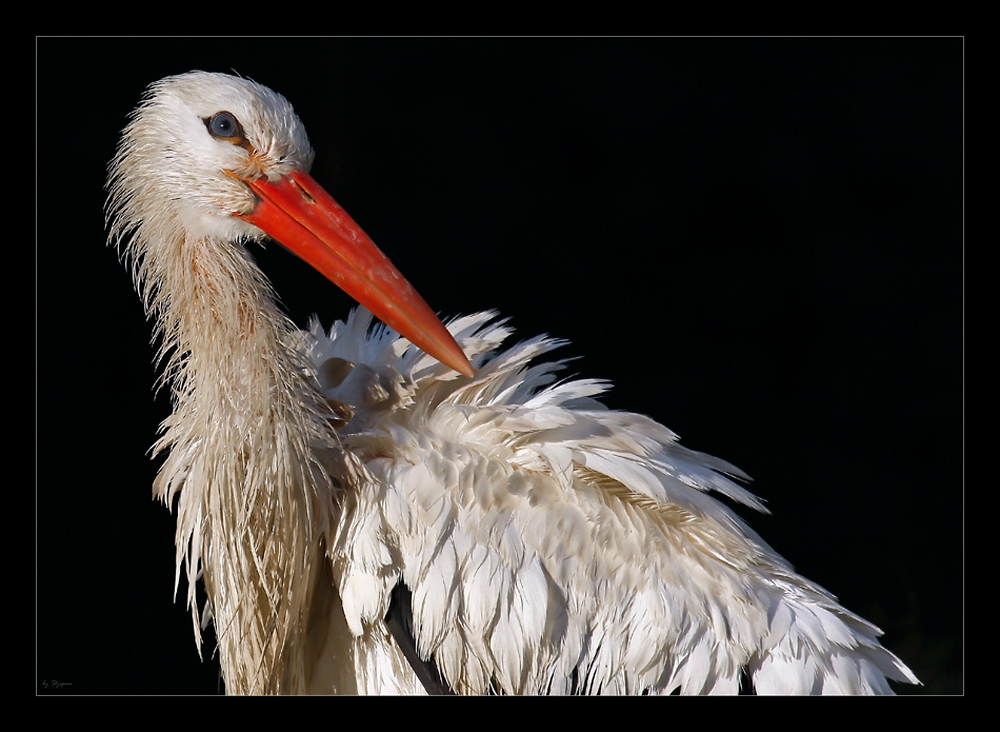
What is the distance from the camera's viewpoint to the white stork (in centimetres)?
147

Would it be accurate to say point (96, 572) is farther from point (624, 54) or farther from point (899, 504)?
point (899, 504)

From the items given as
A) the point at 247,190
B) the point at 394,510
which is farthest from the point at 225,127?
the point at 394,510

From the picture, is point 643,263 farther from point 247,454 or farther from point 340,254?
point 247,454

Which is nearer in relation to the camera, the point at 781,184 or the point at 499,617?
the point at 499,617

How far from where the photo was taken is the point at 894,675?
1.58m

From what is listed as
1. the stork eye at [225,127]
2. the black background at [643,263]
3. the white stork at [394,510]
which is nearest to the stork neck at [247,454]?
the white stork at [394,510]

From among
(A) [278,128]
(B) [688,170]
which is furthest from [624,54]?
(A) [278,128]

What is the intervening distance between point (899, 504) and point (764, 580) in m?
2.50

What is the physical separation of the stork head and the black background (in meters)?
1.55

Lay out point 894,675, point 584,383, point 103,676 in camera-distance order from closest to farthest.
Answer: 1. point 894,675
2. point 584,383
3. point 103,676

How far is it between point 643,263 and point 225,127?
7.92 ft

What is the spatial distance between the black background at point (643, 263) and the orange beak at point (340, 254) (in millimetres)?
1648

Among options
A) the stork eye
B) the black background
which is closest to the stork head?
the stork eye

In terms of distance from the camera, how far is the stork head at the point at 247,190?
1487 millimetres
